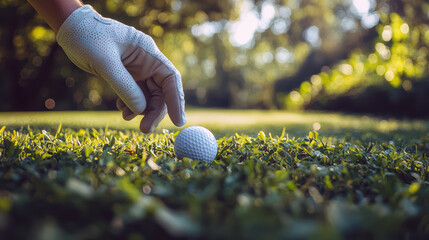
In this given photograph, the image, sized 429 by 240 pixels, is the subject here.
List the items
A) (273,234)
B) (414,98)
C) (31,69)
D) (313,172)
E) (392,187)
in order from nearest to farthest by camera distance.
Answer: (273,234) < (392,187) < (313,172) < (414,98) < (31,69)

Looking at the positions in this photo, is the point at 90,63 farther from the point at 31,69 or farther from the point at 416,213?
the point at 31,69

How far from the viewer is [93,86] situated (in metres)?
17.4

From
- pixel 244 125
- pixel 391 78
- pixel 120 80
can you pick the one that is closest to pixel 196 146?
pixel 120 80

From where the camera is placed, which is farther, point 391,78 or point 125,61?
point 391,78

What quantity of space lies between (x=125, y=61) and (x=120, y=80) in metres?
0.24

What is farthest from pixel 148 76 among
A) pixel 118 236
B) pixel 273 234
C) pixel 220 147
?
pixel 273 234

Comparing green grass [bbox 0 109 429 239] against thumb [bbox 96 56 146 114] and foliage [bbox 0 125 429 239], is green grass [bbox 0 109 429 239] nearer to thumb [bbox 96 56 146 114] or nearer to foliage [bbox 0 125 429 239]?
foliage [bbox 0 125 429 239]

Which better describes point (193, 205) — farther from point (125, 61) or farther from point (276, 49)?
point (276, 49)

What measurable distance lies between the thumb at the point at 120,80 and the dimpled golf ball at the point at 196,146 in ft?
1.49

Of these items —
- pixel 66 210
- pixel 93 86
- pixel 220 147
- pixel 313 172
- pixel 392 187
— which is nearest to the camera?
pixel 66 210

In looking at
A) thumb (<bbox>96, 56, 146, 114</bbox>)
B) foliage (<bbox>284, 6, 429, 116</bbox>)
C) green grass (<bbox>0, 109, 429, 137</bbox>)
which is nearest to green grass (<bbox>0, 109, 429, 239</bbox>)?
thumb (<bbox>96, 56, 146, 114</bbox>)

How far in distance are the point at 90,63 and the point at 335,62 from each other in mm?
15769

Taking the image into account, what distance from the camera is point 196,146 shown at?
6.38ft

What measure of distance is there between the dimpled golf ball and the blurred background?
8884 millimetres
